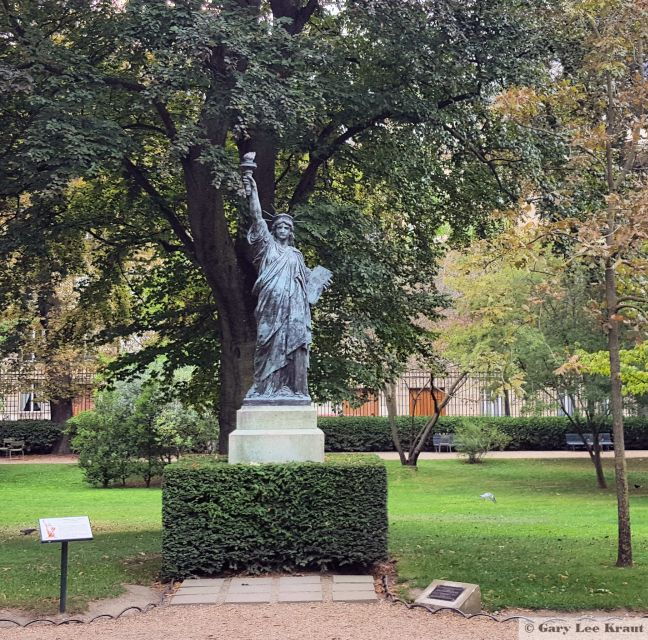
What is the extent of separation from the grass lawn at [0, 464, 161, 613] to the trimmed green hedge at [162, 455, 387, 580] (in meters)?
0.84

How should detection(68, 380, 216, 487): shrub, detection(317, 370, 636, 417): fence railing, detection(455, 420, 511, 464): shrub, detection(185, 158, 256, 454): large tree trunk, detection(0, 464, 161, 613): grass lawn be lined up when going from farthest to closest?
detection(317, 370, 636, 417): fence railing < detection(455, 420, 511, 464): shrub < detection(68, 380, 216, 487): shrub < detection(185, 158, 256, 454): large tree trunk < detection(0, 464, 161, 613): grass lawn

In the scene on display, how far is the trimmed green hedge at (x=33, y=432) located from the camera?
3244 centimetres

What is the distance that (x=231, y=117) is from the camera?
12.1 meters

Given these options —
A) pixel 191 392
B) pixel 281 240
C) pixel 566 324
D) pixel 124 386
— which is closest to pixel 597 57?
pixel 281 240

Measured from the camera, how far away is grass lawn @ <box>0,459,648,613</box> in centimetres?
917

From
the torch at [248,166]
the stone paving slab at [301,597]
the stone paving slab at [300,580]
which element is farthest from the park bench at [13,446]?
the stone paving slab at [301,597]

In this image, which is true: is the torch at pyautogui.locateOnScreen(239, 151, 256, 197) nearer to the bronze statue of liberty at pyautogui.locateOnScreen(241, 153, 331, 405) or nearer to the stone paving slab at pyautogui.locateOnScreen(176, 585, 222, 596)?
the bronze statue of liberty at pyautogui.locateOnScreen(241, 153, 331, 405)

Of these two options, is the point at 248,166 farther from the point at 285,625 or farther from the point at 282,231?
the point at 285,625

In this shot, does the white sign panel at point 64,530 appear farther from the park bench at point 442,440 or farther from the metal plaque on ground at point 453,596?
the park bench at point 442,440

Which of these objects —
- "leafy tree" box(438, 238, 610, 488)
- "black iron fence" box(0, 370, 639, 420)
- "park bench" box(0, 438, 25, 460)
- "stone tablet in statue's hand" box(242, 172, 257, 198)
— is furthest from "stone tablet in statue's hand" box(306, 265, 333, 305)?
"park bench" box(0, 438, 25, 460)

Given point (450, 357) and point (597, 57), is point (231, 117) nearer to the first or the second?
point (597, 57)

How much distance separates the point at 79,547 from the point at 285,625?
554 centimetres

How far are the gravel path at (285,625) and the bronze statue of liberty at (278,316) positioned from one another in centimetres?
272

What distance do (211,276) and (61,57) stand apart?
367 cm
